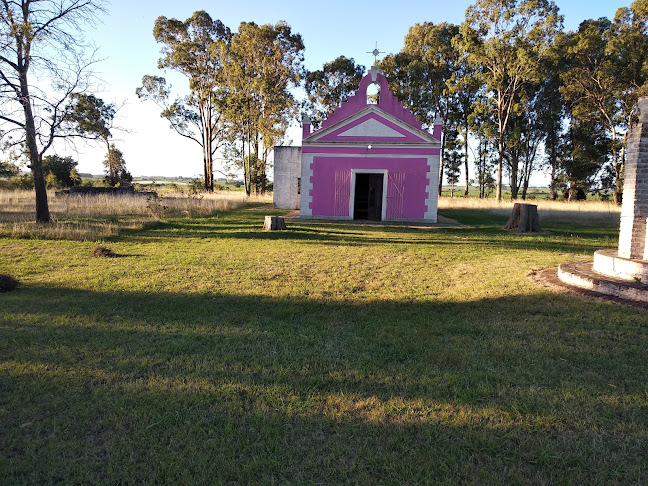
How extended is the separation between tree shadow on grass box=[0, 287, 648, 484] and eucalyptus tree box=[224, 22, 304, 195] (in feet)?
106

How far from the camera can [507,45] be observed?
99.5ft

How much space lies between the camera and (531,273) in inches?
271

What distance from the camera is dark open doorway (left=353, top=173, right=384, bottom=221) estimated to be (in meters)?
18.3

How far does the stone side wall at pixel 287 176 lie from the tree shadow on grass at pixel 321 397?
20905 mm

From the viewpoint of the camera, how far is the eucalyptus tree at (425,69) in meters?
38.7

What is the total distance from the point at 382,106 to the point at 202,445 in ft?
59.6

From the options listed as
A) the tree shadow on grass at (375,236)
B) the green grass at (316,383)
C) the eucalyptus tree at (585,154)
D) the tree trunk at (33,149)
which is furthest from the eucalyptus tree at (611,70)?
the tree trunk at (33,149)

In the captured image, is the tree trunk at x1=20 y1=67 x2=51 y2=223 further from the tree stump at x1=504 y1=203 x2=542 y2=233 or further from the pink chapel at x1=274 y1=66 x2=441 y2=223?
the tree stump at x1=504 y1=203 x2=542 y2=233

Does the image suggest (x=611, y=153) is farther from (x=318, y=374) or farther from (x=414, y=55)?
(x=318, y=374)

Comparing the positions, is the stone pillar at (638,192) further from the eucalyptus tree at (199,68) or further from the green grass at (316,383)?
the eucalyptus tree at (199,68)

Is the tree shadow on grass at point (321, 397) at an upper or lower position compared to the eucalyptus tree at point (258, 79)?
lower

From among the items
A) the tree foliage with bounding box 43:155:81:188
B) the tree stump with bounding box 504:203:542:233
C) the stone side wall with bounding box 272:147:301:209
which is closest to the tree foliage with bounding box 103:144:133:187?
the tree foliage with bounding box 43:155:81:188

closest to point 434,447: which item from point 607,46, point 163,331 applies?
point 163,331

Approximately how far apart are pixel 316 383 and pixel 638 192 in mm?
5742
